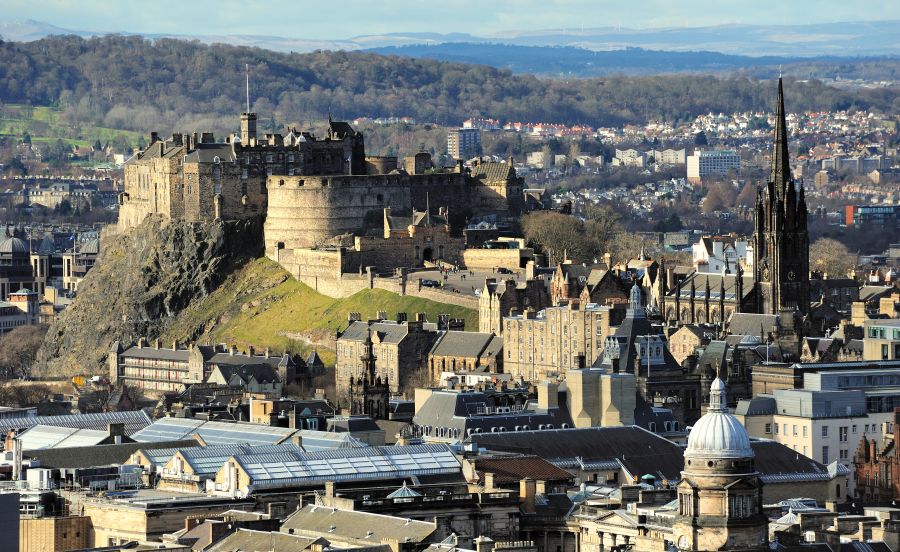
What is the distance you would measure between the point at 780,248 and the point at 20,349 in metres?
58.1

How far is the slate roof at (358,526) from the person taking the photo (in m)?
74.7

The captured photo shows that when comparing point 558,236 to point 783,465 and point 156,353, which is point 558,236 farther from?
point 783,465

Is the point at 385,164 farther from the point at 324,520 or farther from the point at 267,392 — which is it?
the point at 324,520

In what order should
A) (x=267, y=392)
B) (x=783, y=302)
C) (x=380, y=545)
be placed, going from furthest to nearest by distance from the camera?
1. (x=783, y=302)
2. (x=267, y=392)
3. (x=380, y=545)

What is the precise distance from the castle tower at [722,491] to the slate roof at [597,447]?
1026 inches

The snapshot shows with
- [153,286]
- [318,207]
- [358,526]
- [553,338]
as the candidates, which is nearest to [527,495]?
[358,526]

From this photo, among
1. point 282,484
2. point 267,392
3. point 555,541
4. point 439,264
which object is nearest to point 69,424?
point 267,392

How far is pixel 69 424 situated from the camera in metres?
114

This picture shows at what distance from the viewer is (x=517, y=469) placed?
86.6 m

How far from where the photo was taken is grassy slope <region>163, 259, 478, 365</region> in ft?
519

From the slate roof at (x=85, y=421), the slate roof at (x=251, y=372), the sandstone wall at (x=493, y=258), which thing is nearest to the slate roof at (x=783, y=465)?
the slate roof at (x=85, y=421)

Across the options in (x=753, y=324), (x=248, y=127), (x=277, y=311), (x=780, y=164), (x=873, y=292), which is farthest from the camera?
(x=248, y=127)

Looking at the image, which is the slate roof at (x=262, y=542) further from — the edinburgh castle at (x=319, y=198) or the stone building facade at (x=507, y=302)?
the edinburgh castle at (x=319, y=198)

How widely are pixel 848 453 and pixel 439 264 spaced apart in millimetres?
61020
